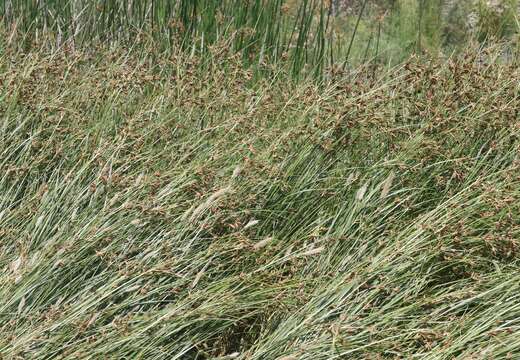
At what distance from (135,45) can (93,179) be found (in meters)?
1.16

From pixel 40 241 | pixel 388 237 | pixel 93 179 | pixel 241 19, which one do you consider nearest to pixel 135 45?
pixel 241 19

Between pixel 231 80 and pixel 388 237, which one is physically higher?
pixel 231 80

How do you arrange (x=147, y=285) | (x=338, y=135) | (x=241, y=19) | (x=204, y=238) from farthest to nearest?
(x=241, y=19), (x=338, y=135), (x=204, y=238), (x=147, y=285)

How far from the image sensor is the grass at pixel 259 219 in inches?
86.0

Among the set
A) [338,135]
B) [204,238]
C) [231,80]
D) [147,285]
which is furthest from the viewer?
[231,80]

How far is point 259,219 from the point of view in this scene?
2686 millimetres

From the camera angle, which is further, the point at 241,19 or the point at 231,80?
the point at 241,19

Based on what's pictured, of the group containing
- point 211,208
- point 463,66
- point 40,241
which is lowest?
point 40,241

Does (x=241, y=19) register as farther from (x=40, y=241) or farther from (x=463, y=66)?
(x=40, y=241)

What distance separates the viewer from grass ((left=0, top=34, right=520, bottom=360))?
7.17 ft

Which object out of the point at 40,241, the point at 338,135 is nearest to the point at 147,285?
the point at 40,241

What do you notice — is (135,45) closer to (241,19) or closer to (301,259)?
(241,19)

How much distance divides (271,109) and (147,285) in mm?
982

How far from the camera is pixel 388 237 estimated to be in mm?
2553
